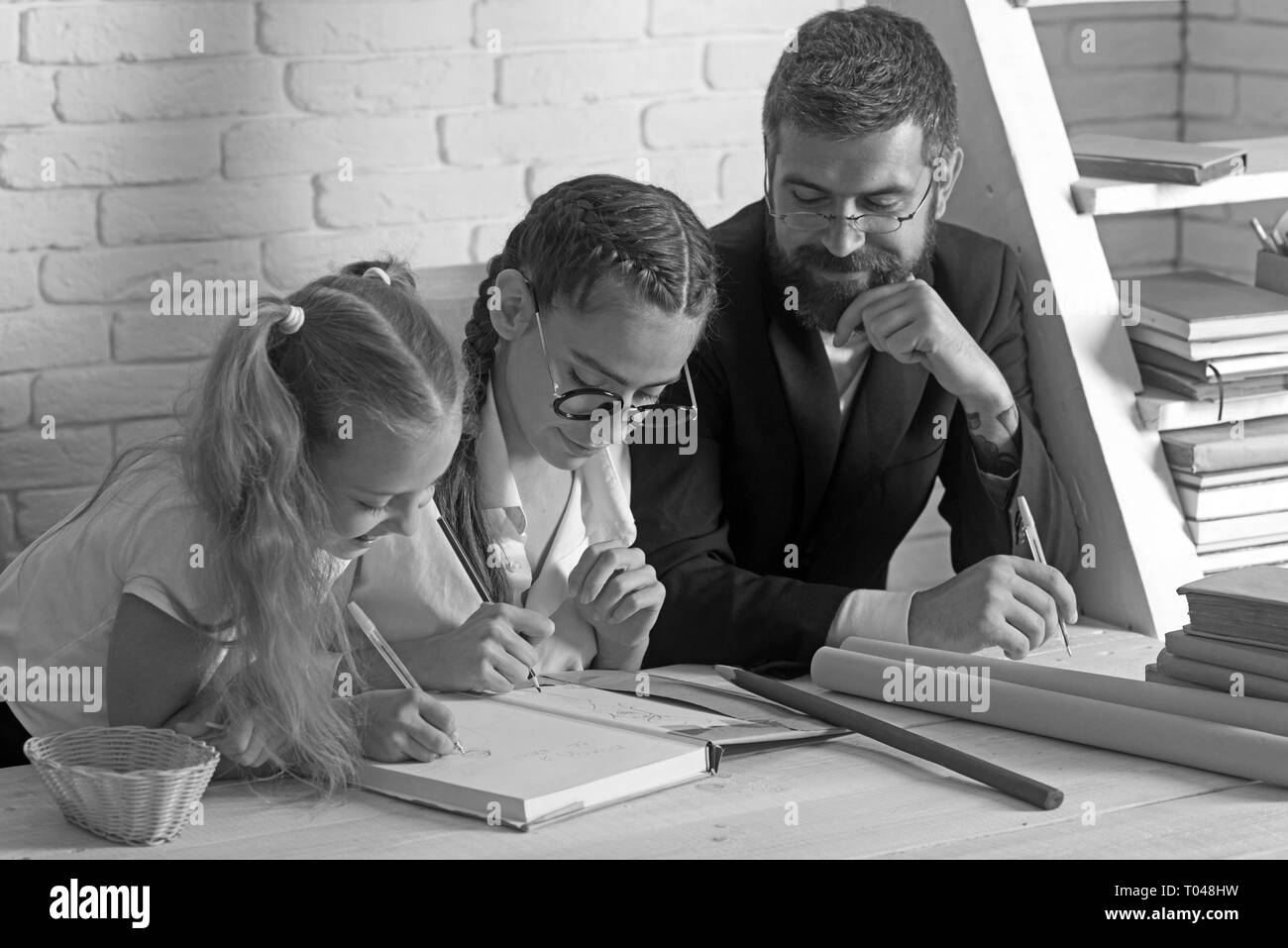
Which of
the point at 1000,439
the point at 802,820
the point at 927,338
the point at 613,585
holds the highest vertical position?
the point at 927,338

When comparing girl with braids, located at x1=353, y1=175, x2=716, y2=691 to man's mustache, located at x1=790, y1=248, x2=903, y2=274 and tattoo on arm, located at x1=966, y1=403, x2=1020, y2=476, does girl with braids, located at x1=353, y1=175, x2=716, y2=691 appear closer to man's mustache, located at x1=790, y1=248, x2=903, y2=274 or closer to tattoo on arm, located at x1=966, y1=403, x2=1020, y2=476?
man's mustache, located at x1=790, y1=248, x2=903, y2=274

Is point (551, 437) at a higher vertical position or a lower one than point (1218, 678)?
higher

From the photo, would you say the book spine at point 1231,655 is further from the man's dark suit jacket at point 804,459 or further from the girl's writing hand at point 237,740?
Answer: the girl's writing hand at point 237,740

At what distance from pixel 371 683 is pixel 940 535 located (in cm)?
150

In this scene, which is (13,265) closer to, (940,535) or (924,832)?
(924,832)

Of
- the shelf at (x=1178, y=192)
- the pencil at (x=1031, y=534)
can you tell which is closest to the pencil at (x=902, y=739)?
the pencil at (x=1031, y=534)

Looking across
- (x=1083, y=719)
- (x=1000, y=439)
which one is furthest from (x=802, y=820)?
(x=1000, y=439)

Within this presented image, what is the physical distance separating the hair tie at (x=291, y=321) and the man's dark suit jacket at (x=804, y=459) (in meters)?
0.54

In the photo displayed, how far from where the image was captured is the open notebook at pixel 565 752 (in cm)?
115

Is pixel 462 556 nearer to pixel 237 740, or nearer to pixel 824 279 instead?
pixel 237 740

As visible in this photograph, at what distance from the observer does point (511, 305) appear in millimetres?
1546

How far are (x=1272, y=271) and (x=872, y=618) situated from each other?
0.66 metres

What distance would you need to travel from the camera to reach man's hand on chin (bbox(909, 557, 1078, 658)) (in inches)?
59.5

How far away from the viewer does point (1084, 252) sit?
1.79 m
